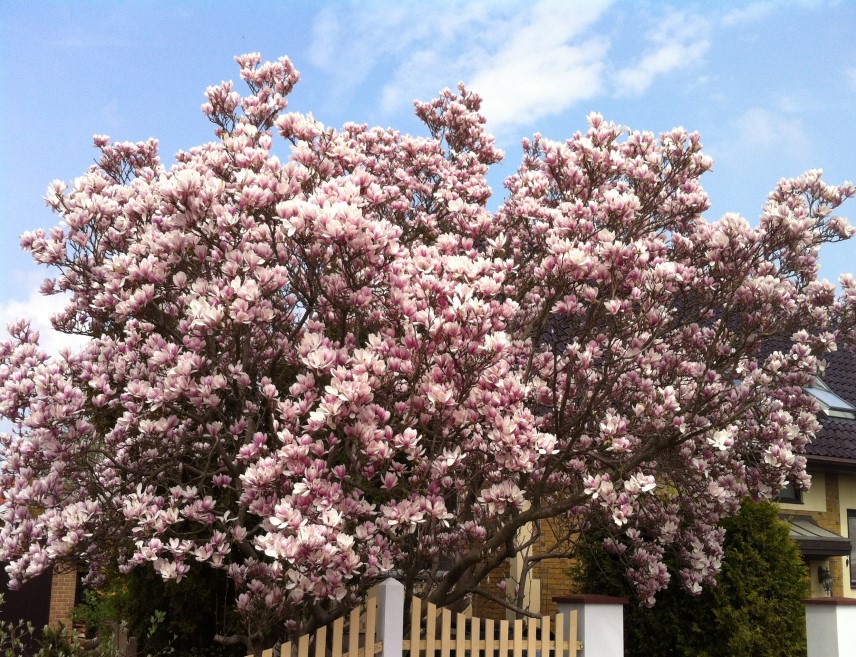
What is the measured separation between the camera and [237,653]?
10.2 metres

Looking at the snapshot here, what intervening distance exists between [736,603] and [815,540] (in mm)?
4954

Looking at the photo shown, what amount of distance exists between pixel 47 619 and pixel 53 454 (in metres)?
15.1

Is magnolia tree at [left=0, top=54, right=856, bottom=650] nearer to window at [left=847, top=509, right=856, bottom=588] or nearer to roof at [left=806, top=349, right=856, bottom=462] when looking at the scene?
roof at [left=806, top=349, right=856, bottom=462]

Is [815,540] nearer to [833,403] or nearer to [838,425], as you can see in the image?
[838,425]

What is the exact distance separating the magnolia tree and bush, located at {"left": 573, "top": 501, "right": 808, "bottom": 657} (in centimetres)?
168

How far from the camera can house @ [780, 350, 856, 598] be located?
16125 millimetres

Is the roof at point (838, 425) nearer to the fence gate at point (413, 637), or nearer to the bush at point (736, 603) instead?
the bush at point (736, 603)

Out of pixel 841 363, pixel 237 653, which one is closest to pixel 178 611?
pixel 237 653

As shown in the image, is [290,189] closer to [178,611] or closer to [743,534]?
[178,611]

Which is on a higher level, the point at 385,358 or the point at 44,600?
the point at 385,358

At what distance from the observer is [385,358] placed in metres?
6.57

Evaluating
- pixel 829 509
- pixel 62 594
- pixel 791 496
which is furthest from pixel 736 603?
pixel 62 594

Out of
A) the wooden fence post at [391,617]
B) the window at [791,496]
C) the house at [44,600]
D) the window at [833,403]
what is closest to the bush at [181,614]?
the wooden fence post at [391,617]

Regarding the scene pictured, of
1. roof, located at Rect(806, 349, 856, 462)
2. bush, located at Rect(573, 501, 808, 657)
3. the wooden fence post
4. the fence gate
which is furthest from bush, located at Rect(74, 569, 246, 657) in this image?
roof, located at Rect(806, 349, 856, 462)
